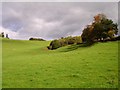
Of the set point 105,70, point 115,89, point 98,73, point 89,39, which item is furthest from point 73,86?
point 89,39

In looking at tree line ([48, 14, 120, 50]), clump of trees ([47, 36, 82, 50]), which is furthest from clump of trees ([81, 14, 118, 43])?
clump of trees ([47, 36, 82, 50])

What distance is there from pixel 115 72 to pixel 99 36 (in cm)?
3626

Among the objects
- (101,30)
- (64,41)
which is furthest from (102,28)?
(64,41)

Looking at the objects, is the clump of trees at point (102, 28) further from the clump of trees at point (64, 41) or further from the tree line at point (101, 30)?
the clump of trees at point (64, 41)

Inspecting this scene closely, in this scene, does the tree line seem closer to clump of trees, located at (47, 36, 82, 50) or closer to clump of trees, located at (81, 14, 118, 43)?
clump of trees, located at (81, 14, 118, 43)

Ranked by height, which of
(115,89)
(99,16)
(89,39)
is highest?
(99,16)

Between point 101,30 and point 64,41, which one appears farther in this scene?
point 64,41

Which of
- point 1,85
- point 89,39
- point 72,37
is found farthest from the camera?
point 72,37

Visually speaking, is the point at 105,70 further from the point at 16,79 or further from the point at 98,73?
the point at 16,79

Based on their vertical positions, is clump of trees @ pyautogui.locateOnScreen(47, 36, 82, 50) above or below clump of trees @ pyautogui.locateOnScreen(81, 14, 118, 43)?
below

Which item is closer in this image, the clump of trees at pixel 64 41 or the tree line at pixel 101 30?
the tree line at pixel 101 30

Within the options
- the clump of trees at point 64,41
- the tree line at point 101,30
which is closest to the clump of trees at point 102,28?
the tree line at point 101,30

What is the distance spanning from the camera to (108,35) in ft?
187

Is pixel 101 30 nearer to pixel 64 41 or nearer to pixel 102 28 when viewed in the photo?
pixel 102 28
